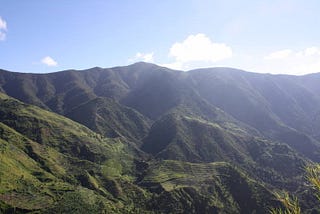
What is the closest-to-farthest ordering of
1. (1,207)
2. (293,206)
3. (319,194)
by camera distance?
(293,206) → (319,194) → (1,207)

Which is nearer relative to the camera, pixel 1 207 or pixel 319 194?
pixel 319 194

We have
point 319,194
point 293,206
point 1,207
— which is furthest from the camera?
point 1,207

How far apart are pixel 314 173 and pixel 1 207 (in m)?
210

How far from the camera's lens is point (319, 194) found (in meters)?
13.4

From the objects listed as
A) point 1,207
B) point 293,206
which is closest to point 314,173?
point 293,206

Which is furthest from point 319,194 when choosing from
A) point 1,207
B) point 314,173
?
point 1,207

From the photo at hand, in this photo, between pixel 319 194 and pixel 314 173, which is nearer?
pixel 314 173

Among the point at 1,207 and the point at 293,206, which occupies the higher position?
the point at 293,206

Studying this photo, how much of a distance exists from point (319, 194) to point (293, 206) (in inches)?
79.8

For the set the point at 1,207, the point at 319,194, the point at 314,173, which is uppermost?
the point at 314,173

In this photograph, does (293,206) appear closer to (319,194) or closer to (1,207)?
(319,194)

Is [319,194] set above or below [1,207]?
above

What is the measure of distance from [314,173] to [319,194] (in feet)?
5.65

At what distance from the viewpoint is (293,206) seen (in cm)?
1195
